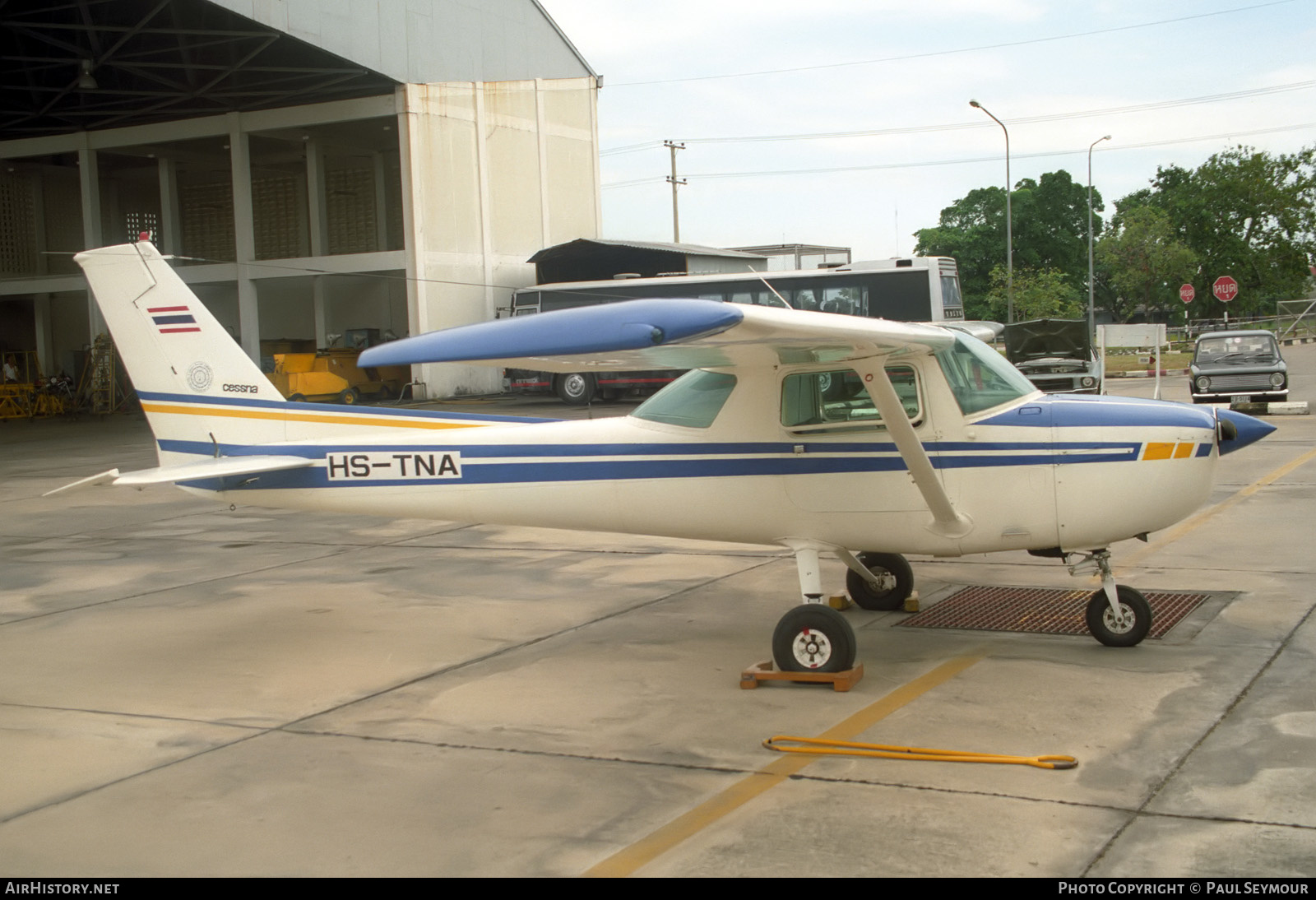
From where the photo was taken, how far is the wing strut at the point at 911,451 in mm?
6449

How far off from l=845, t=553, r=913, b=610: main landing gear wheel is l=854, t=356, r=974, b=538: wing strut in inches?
56.5

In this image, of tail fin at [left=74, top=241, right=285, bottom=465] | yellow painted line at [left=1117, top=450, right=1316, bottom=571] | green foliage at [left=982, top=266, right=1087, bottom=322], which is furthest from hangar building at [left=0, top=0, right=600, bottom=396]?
yellow painted line at [left=1117, top=450, right=1316, bottom=571]

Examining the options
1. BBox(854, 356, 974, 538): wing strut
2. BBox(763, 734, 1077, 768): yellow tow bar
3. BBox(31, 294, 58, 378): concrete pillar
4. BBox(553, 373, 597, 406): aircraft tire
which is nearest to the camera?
BBox(763, 734, 1077, 768): yellow tow bar

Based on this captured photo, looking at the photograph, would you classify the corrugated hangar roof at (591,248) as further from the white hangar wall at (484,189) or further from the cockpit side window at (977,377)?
the cockpit side window at (977,377)

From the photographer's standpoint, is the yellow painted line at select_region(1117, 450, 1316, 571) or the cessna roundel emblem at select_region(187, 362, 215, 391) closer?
the cessna roundel emblem at select_region(187, 362, 215, 391)

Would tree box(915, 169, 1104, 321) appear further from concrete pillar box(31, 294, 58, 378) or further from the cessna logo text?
the cessna logo text

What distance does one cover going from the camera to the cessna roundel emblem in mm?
8289

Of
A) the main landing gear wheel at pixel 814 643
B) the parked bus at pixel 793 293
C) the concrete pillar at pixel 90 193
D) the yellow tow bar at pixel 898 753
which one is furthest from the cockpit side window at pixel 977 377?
the concrete pillar at pixel 90 193

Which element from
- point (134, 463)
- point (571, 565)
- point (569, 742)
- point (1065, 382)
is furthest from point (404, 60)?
point (569, 742)

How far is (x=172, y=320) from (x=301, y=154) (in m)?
36.8

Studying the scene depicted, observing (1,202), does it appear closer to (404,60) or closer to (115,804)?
(404,60)

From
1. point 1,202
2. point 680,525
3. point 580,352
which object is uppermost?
point 1,202
